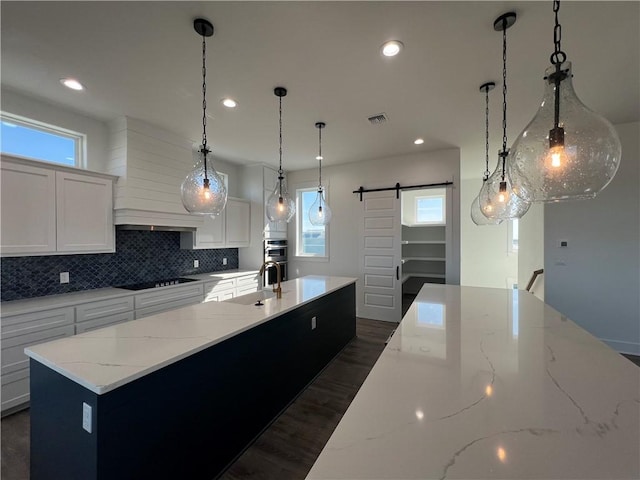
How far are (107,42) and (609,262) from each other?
574cm

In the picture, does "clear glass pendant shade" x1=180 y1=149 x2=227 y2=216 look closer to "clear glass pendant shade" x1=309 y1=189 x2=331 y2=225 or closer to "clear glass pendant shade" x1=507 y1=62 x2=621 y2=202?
"clear glass pendant shade" x1=309 y1=189 x2=331 y2=225

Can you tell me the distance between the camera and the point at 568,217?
3.71 meters

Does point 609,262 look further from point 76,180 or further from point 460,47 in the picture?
point 76,180

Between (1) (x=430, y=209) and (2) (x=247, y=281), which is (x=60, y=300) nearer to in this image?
(2) (x=247, y=281)

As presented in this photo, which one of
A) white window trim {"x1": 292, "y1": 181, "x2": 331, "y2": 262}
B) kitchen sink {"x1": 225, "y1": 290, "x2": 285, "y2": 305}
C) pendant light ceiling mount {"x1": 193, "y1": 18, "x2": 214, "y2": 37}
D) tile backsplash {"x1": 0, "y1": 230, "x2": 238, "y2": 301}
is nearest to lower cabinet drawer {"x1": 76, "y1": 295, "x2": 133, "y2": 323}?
tile backsplash {"x1": 0, "y1": 230, "x2": 238, "y2": 301}

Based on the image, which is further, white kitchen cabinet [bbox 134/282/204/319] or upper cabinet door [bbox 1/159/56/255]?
white kitchen cabinet [bbox 134/282/204/319]

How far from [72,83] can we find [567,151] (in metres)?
3.72

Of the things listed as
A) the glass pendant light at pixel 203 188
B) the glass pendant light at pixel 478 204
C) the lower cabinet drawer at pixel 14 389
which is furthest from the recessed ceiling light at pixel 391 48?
the lower cabinet drawer at pixel 14 389

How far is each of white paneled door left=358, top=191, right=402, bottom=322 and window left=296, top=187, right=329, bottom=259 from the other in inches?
38.9

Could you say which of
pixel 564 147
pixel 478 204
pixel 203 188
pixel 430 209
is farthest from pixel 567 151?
pixel 430 209

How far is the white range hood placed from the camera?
10.3ft

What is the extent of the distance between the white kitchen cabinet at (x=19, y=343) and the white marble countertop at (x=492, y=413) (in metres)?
2.96

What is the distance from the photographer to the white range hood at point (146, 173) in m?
3.15

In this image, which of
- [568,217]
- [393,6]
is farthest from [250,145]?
[568,217]
